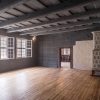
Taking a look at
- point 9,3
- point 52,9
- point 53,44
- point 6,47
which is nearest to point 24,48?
point 6,47

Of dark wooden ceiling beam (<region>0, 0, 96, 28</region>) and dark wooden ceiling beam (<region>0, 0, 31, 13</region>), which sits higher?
dark wooden ceiling beam (<region>0, 0, 96, 28</region>)

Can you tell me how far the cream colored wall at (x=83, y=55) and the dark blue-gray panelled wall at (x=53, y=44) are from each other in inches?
16.2

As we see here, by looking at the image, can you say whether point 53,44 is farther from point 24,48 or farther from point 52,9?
point 52,9

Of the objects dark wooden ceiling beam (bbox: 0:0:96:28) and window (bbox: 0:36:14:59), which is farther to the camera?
window (bbox: 0:36:14:59)

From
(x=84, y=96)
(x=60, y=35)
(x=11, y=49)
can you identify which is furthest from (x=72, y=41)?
(x=84, y=96)

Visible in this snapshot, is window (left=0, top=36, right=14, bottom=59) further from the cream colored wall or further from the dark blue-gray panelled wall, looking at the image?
the cream colored wall

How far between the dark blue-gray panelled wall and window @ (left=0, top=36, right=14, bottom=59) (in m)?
3.02

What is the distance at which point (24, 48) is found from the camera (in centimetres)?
1114

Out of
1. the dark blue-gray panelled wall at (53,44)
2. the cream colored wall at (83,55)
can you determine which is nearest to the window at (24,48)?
the dark blue-gray panelled wall at (53,44)

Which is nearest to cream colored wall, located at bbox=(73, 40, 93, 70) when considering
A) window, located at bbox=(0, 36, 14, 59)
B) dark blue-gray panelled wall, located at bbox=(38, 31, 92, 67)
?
dark blue-gray panelled wall, located at bbox=(38, 31, 92, 67)

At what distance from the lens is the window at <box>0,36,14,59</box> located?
915cm

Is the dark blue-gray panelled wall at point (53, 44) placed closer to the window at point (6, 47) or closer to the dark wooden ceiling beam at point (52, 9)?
the window at point (6, 47)

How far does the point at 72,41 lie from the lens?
35.3ft

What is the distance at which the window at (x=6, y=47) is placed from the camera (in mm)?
9152
